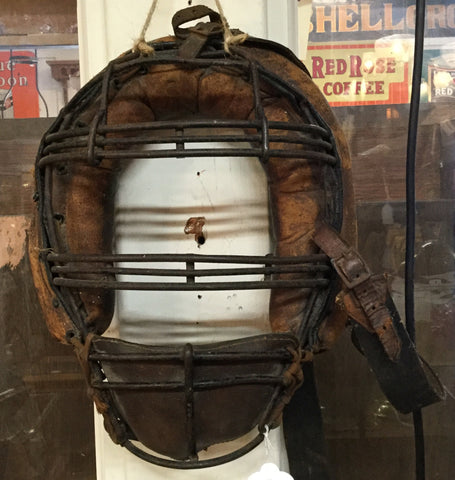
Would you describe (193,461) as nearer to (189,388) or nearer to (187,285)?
(189,388)

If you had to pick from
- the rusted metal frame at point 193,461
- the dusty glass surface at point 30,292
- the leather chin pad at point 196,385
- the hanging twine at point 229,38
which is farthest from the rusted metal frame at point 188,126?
the dusty glass surface at point 30,292

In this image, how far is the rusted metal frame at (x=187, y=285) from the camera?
564 millimetres

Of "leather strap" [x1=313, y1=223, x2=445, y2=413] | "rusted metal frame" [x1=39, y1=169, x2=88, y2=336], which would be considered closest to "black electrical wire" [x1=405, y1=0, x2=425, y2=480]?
"leather strap" [x1=313, y1=223, x2=445, y2=413]

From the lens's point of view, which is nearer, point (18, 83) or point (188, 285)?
point (188, 285)

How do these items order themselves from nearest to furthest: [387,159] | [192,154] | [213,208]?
[192,154] < [213,208] < [387,159]

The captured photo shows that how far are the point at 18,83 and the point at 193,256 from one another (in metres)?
0.68

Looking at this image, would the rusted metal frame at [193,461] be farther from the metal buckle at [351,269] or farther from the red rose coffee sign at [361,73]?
the red rose coffee sign at [361,73]

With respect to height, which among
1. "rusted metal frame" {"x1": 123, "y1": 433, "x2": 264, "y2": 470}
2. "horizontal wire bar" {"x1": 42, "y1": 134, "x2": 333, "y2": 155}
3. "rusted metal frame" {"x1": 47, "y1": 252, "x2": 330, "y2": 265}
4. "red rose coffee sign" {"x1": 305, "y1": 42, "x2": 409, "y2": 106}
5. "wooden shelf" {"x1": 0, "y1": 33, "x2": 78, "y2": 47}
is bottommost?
"rusted metal frame" {"x1": 123, "y1": 433, "x2": 264, "y2": 470}

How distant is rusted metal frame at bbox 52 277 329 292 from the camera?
0.56 metres

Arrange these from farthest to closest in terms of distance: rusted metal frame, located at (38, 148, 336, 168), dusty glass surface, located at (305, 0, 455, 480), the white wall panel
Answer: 1. dusty glass surface, located at (305, 0, 455, 480)
2. the white wall panel
3. rusted metal frame, located at (38, 148, 336, 168)

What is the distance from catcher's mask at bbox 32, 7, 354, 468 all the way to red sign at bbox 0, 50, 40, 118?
1.47 feet

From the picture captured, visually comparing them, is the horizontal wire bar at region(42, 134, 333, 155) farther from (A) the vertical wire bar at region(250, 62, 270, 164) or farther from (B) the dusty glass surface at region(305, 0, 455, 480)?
(B) the dusty glass surface at region(305, 0, 455, 480)

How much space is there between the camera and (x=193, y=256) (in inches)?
22.4

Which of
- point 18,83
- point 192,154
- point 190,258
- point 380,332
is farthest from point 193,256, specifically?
point 18,83
